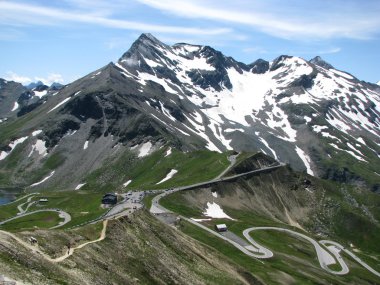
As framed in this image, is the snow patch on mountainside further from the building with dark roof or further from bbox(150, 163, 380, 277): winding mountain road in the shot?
the building with dark roof

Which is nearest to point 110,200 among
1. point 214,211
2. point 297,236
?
point 214,211

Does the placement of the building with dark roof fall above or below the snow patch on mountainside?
above

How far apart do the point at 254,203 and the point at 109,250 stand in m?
135

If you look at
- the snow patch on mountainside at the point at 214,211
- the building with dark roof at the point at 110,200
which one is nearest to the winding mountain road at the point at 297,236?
the building with dark roof at the point at 110,200

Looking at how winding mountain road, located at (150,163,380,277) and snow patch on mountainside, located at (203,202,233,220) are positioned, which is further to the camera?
snow patch on mountainside, located at (203,202,233,220)

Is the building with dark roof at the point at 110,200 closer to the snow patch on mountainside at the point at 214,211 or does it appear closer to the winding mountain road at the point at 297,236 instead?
the winding mountain road at the point at 297,236

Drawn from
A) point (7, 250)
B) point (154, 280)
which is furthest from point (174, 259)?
point (7, 250)

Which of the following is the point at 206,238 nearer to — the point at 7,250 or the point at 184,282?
the point at 184,282

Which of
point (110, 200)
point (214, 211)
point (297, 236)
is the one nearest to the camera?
point (297, 236)

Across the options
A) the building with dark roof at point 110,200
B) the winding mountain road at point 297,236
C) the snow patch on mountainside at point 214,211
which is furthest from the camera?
the snow patch on mountainside at point 214,211

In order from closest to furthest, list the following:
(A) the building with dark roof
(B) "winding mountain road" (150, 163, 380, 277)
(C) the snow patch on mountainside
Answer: (B) "winding mountain road" (150, 163, 380, 277) < (A) the building with dark roof < (C) the snow patch on mountainside

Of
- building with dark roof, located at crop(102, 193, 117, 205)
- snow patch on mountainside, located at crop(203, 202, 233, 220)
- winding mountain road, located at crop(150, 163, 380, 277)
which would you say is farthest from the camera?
snow patch on mountainside, located at crop(203, 202, 233, 220)

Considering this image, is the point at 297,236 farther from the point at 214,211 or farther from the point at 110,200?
the point at 110,200

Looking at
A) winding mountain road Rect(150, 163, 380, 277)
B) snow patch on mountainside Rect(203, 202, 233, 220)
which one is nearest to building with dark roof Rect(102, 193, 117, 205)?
winding mountain road Rect(150, 163, 380, 277)
